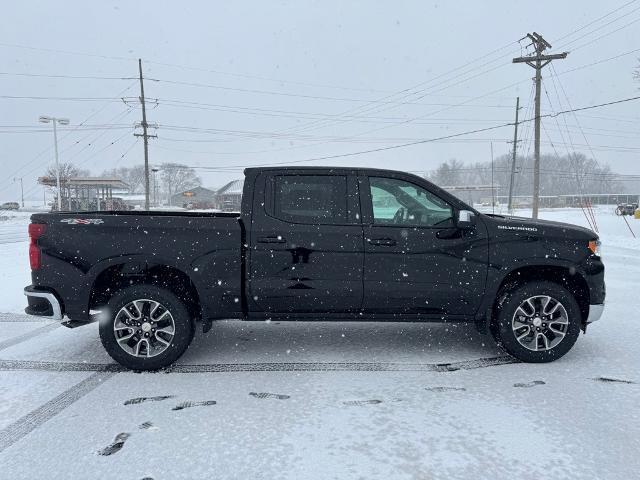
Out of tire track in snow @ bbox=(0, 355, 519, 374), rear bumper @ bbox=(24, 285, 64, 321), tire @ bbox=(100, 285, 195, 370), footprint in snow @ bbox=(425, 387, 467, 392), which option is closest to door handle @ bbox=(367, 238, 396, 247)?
tire track in snow @ bbox=(0, 355, 519, 374)

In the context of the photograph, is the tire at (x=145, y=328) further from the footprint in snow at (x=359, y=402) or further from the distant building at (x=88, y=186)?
the distant building at (x=88, y=186)

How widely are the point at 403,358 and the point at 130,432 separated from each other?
259cm

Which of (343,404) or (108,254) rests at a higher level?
(108,254)

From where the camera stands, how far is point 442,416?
3342mm

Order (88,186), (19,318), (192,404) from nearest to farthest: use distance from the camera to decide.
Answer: (192,404) → (19,318) → (88,186)

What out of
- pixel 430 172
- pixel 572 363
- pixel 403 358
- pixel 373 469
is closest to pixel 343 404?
pixel 373 469

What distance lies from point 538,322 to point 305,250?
2364mm

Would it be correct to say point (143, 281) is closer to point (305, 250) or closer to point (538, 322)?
point (305, 250)

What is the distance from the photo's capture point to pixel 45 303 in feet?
14.2

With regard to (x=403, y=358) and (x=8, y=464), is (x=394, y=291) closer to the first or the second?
(x=403, y=358)

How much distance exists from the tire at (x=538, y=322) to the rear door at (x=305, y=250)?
57.8 inches

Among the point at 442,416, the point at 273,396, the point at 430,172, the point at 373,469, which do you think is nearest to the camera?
the point at 373,469

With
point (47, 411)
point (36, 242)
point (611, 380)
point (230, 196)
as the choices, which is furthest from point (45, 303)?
point (230, 196)

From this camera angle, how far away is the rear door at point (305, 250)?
14.2 feet
